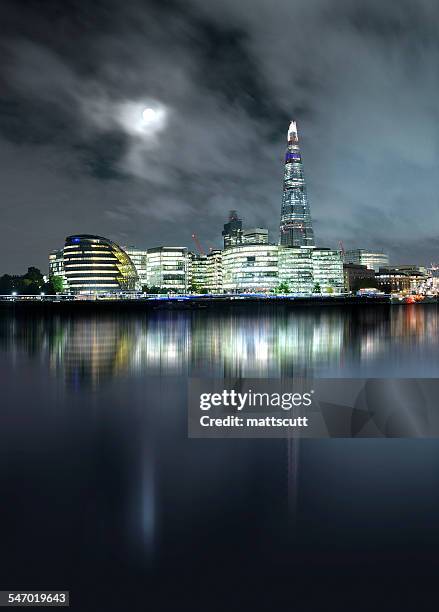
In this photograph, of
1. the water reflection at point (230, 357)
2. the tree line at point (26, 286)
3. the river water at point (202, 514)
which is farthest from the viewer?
the tree line at point (26, 286)

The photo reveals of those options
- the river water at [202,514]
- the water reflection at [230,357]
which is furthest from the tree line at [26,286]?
the river water at [202,514]

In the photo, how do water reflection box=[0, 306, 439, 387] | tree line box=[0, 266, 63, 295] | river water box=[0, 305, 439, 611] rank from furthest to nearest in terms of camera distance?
tree line box=[0, 266, 63, 295]
water reflection box=[0, 306, 439, 387]
river water box=[0, 305, 439, 611]

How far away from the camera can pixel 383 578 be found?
6.60 meters

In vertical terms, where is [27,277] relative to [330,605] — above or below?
above

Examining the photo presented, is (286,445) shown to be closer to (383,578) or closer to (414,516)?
(414,516)

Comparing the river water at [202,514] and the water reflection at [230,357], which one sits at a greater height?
the river water at [202,514]

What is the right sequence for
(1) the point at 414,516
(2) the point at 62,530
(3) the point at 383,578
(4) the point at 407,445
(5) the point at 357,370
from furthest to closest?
(5) the point at 357,370 < (4) the point at 407,445 < (1) the point at 414,516 < (2) the point at 62,530 < (3) the point at 383,578

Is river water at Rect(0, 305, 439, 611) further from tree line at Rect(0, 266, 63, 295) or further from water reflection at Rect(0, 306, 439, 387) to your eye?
tree line at Rect(0, 266, 63, 295)

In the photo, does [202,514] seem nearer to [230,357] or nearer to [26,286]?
[230,357]

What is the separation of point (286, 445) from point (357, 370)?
16.7 metres

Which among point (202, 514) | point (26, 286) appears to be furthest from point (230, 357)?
point (26, 286)

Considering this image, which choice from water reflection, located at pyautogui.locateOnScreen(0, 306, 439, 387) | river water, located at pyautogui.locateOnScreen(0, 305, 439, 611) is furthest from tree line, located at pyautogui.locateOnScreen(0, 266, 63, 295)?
river water, located at pyautogui.locateOnScreen(0, 305, 439, 611)

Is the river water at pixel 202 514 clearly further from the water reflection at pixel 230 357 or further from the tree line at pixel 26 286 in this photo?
the tree line at pixel 26 286

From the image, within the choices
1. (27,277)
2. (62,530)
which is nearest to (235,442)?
(62,530)
